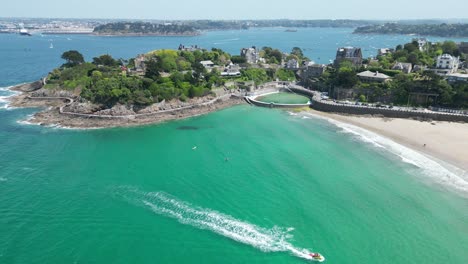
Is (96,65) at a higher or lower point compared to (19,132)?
higher

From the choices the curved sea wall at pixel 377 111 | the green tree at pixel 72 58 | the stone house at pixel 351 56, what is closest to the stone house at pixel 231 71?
the curved sea wall at pixel 377 111

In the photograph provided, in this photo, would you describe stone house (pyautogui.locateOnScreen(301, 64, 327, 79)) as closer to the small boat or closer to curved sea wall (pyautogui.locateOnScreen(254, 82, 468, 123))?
curved sea wall (pyautogui.locateOnScreen(254, 82, 468, 123))

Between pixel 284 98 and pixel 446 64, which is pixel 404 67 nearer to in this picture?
pixel 446 64

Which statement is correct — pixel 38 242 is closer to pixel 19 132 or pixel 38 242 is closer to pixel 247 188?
pixel 247 188

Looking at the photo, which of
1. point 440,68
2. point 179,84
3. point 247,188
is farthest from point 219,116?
point 440,68

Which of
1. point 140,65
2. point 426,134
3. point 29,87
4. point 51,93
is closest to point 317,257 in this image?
point 426,134

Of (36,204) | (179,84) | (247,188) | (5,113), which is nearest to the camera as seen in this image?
(36,204)
